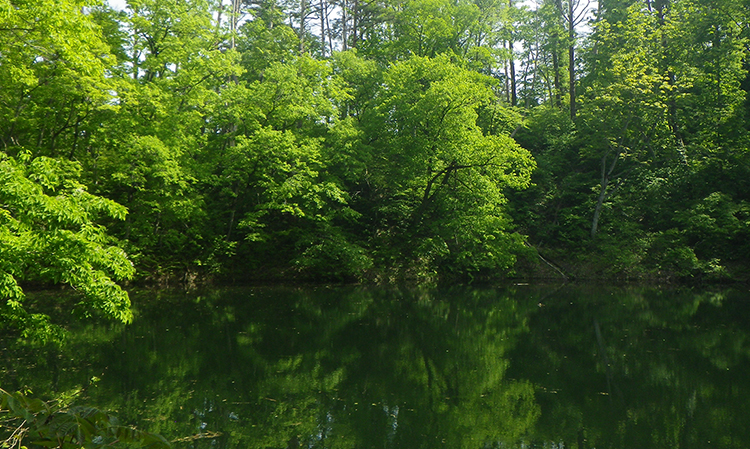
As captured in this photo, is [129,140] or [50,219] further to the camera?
[129,140]

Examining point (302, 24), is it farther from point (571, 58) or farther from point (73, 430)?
point (73, 430)

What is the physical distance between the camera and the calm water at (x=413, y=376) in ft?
20.4

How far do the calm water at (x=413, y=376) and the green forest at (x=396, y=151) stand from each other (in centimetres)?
806

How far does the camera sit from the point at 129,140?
66.3 feet

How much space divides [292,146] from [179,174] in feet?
15.4

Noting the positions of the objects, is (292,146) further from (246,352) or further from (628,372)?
(628,372)

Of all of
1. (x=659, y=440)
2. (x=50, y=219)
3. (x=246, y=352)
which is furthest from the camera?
(x=246, y=352)

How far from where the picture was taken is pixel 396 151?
2641 cm

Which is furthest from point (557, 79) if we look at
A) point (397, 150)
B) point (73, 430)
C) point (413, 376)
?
point (73, 430)

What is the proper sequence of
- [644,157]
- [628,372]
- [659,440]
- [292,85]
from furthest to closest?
1. [644,157]
2. [292,85]
3. [628,372]
4. [659,440]

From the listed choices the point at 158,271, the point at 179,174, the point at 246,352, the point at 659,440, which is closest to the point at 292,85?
the point at 179,174

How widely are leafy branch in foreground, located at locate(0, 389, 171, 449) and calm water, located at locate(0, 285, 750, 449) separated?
3.76 m

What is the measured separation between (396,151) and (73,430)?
24.8 m

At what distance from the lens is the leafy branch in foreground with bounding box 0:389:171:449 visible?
2.05 metres
